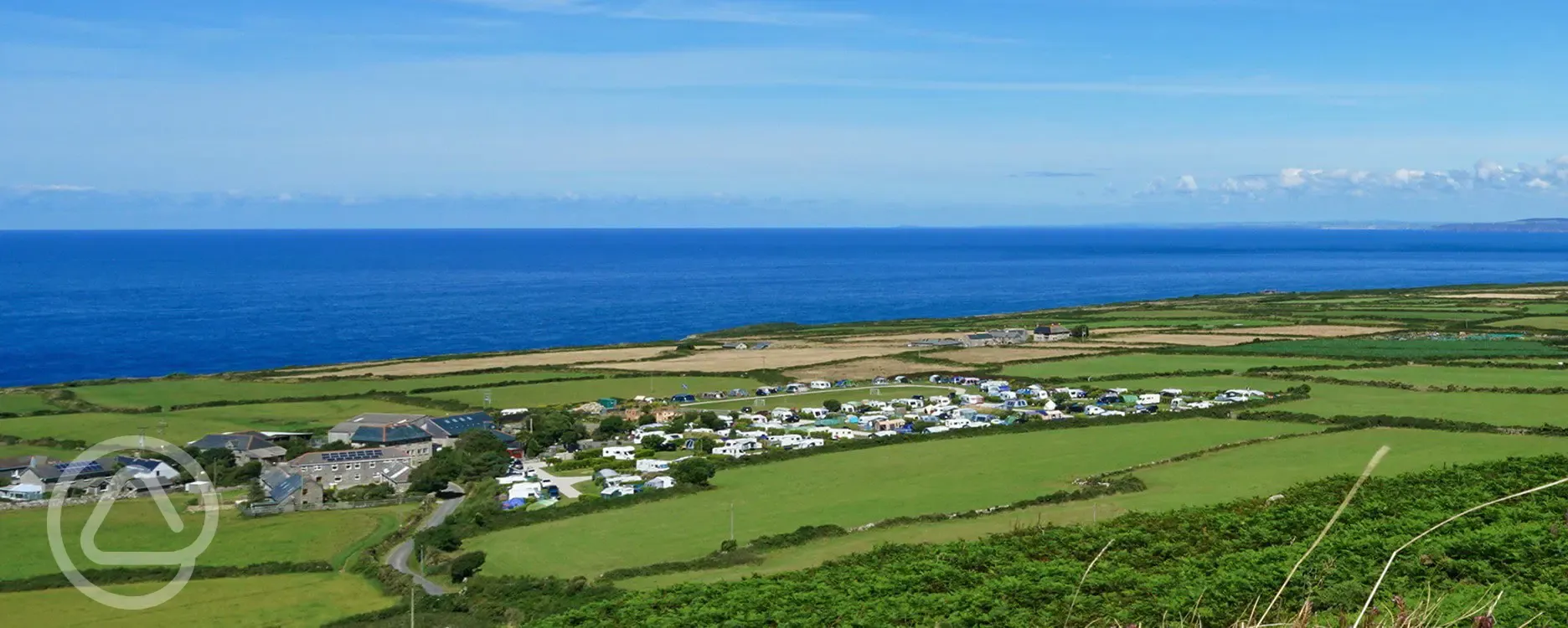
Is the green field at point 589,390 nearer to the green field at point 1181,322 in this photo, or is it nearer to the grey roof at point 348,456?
the grey roof at point 348,456

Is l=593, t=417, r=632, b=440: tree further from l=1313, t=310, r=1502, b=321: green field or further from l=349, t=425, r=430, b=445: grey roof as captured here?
l=1313, t=310, r=1502, b=321: green field

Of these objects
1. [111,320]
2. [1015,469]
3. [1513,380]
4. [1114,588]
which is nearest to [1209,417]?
[1015,469]

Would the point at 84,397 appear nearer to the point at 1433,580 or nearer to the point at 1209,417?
the point at 1209,417

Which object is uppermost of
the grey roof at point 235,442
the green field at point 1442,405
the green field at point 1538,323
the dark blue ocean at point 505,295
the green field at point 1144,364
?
the green field at point 1538,323

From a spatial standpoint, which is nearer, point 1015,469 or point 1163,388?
point 1015,469

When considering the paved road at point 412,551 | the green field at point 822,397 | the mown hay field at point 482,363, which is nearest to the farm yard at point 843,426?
the green field at point 822,397
